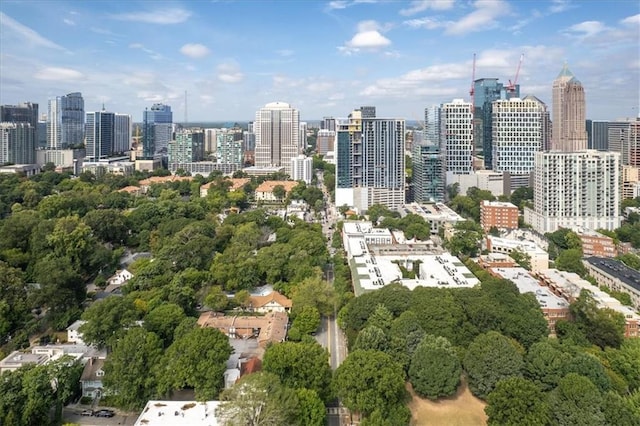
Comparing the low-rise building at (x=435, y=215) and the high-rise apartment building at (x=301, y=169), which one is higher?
the high-rise apartment building at (x=301, y=169)

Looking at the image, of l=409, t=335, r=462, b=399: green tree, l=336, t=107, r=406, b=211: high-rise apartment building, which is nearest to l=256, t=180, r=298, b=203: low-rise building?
l=336, t=107, r=406, b=211: high-rise apartment building

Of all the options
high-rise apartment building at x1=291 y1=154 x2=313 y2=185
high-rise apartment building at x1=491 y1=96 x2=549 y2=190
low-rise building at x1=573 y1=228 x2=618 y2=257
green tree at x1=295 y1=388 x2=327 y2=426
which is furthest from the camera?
high-rise apartment building at x1=291 y1=154 x2=313 y2=185

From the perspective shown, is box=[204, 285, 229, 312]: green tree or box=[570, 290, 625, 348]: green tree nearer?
box=[570, 290, 625, 348]: green tree

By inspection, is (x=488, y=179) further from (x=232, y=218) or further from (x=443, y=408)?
(x=443, y=408)

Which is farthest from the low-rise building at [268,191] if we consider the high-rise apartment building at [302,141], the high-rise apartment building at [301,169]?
the high-rise apartment building at [302,141]

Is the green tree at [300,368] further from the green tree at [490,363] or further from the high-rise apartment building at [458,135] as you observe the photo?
the high-rise apartment building at [458,135]

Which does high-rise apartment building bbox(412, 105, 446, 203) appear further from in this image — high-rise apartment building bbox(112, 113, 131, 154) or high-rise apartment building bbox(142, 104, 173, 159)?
high-rise apartment building bbox(112, 113, 131, 154)

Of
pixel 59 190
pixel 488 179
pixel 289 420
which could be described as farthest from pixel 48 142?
pixel 289 420
